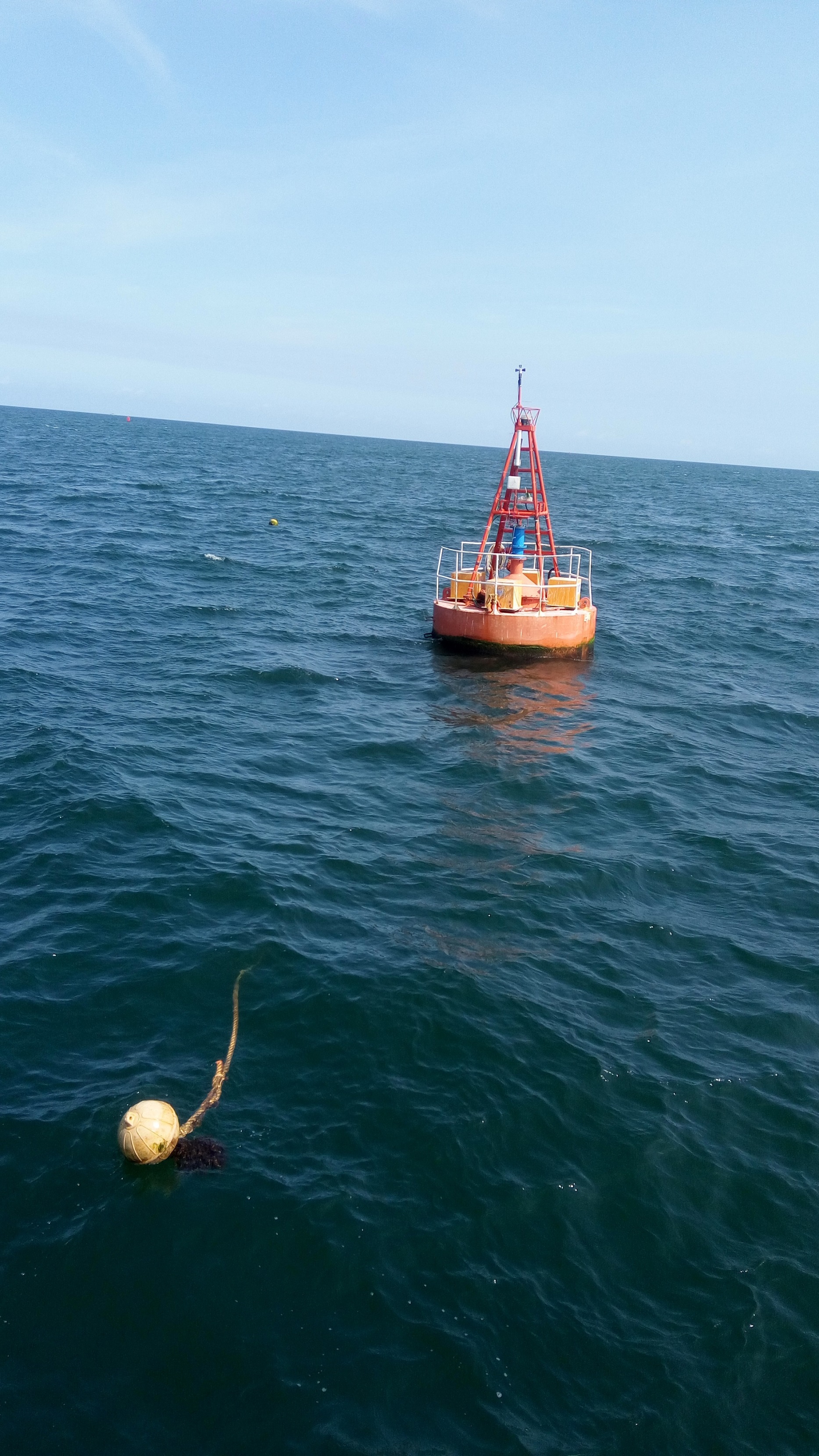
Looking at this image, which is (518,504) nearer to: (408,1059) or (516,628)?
(516,628)

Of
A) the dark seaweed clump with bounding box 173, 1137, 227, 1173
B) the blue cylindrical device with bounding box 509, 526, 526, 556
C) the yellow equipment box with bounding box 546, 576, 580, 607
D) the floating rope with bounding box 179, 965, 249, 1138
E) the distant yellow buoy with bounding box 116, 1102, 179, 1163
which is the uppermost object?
the blue cylindrical device with bounding box 509, 526, 526, 556

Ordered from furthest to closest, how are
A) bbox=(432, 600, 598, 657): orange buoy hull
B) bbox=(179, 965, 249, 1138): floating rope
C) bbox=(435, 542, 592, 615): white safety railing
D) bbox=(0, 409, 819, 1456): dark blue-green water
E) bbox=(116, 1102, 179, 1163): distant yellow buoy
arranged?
bbox=(435, 542, 592, 615): white safety railing, bbox=(432, 600, 598, 657): orange buoy hull, bbox=(179, 965, 249, 1138): floating rope, bbox=(116, 1102, 179, 1163): distant yellow buoy, bbox=(0, 409, 819, 1456): dark blue-green water

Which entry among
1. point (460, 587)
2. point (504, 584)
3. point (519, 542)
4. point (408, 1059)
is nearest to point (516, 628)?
point (504, 584)

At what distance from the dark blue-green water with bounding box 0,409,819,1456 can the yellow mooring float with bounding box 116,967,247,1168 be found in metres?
0.22

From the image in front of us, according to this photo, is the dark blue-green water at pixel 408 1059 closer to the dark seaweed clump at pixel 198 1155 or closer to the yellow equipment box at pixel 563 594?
the dark seaweed clump at pixel 198 1155

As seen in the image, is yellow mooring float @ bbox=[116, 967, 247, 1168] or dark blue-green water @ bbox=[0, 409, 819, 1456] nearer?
dark blue-green water @ bbox=[0, 409, 819, 1456]

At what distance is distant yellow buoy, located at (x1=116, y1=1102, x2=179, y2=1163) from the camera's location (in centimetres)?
1093

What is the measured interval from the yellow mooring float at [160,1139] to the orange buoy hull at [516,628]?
2255 cm

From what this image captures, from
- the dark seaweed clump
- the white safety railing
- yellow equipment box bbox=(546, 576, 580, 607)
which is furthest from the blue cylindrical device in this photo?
the dark seaweed clump

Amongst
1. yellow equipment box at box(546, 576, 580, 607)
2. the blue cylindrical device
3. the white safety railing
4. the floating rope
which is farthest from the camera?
the blue cylindrical device

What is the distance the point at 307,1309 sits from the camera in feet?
31.9

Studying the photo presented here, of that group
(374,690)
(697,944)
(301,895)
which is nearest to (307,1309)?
(301,895)

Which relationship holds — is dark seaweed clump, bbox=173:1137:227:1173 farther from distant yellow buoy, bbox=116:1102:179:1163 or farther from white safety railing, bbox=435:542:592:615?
white safety railing, bbox=435:542:592:615

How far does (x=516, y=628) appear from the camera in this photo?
32125 millimetres
